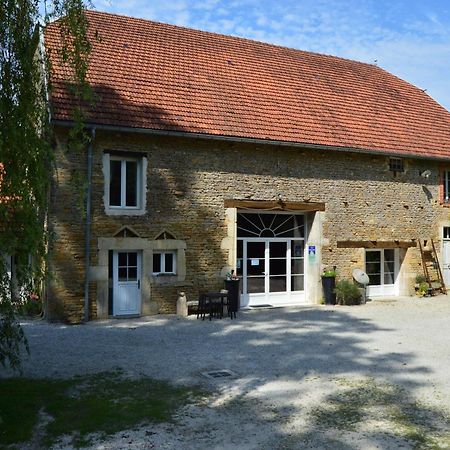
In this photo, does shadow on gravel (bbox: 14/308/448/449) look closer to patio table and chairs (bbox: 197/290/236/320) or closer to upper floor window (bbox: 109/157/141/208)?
patio table and chairs (bbox: 197/290/236/320)

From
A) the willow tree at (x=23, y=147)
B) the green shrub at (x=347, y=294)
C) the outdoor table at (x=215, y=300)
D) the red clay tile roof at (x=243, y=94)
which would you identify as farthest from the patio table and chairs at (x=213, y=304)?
the willow tree at (x=23, y=147)

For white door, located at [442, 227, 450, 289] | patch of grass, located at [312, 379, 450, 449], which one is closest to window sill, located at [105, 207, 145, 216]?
patch of grass, located at [312, 379, 450, 449]

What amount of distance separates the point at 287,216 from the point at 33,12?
1068 cm

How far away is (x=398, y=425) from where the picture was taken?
18.0 ft

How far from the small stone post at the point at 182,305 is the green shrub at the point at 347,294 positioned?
15.0 feet

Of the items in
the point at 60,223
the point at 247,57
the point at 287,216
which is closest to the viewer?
the point at 60,223

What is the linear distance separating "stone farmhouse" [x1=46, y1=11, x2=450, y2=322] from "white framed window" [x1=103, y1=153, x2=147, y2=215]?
0.03 meters

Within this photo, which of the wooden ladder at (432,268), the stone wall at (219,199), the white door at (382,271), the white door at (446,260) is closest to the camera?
the stone wall at (219,199)

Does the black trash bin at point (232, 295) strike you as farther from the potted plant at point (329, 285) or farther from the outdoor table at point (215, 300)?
the potted plant at point (329, 285)

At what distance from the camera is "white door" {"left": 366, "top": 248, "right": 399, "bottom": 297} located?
1664 cm

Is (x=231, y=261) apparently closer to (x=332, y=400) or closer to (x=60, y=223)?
(x=60, y=223)

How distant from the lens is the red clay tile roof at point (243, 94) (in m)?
13.4

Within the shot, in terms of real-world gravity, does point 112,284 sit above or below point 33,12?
below

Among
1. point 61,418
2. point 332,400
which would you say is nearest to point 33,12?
point 61,418
